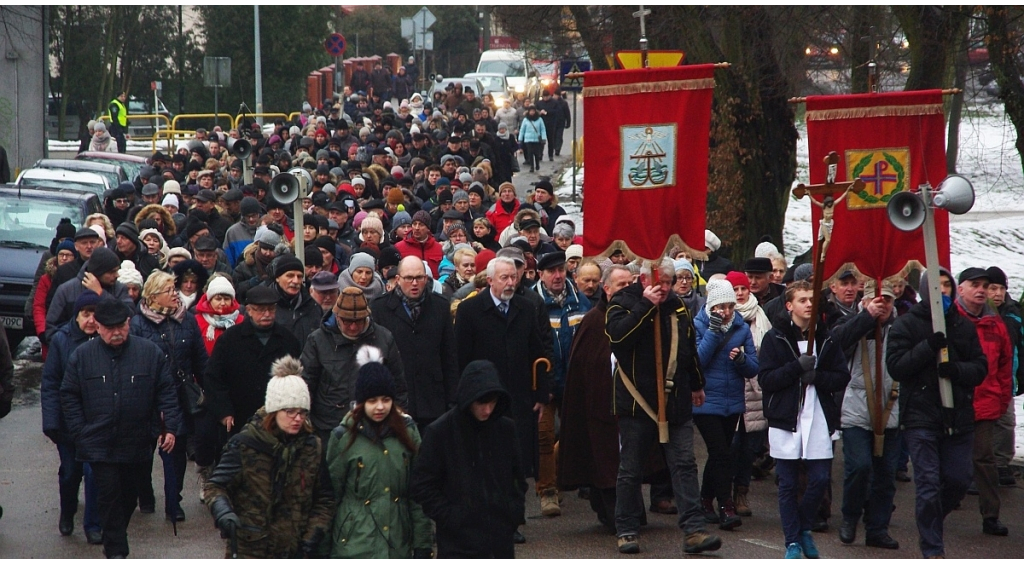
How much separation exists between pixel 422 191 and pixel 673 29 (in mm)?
4692

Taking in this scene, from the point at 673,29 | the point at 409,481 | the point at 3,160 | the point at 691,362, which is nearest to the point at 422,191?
the point at 673,29

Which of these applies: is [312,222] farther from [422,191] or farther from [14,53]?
[14,53]

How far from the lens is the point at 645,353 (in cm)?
878

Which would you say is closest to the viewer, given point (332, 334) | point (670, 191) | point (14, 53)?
point (332, 334)

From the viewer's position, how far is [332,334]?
857 centimetres

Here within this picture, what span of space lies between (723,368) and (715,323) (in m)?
0.35

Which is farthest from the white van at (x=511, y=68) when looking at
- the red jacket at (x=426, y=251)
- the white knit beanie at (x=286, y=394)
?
the white knit beanie at (x=286, y=394)

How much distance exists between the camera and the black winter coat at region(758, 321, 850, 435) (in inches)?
341

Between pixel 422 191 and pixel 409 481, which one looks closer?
pixel 409 481

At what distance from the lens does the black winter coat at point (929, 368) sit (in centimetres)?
841

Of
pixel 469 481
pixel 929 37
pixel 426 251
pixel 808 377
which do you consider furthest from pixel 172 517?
pixel 929 37

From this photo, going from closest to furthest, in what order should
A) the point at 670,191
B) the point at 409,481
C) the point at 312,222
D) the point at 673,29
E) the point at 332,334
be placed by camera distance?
the point at 409,481
the point at 332,334
the point at 670,191
the point at 312,222
the point at 673,29

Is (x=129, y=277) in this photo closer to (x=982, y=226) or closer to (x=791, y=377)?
(x=791, y=377)

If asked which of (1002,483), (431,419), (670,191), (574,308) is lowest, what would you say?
(1002,483)
